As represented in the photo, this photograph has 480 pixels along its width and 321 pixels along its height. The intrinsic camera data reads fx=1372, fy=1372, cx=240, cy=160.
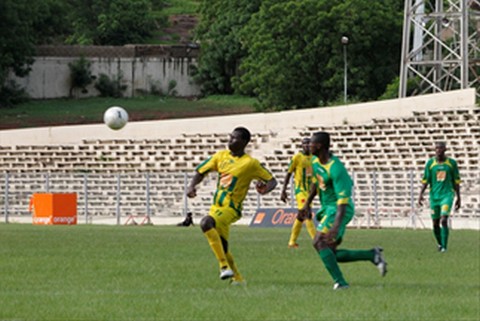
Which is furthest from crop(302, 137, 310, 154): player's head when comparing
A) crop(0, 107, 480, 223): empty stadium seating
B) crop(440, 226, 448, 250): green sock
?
crop(0, 107, 480, 223): empty stadium seating

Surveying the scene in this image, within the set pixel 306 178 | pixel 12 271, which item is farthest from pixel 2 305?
pixel 306 178

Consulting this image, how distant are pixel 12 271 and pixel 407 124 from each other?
3812cm

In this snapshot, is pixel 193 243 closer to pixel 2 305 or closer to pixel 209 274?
pixel 209 274

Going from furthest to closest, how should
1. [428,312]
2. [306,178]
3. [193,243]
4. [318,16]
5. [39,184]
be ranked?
[318,16]
[39,184]
[193,243]
[306,178]
[428,312]

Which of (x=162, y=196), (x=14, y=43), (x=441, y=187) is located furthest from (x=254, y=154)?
(x=14, y=43)

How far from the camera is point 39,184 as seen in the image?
172ft

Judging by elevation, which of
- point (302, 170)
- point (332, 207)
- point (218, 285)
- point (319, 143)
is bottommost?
point (302, 170)

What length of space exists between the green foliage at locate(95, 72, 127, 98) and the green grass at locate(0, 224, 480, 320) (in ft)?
236

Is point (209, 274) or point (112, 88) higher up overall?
point (209, 274)

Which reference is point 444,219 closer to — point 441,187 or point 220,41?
point 441,187

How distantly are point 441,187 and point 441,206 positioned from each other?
1.13ft

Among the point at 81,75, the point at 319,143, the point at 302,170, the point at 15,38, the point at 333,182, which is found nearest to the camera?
the point at 319,143

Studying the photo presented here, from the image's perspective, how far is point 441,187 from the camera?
24734mm

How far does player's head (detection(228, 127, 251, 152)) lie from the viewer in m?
16.3
